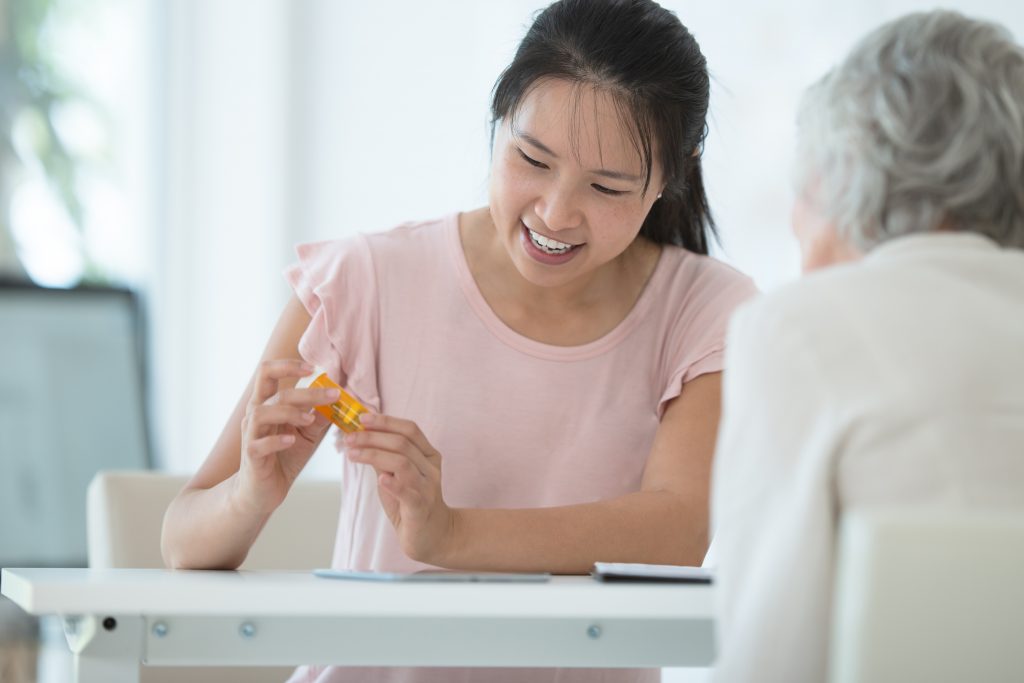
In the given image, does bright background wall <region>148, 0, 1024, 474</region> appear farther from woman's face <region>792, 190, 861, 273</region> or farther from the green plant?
woman's face <region>792, 190, 861, 273</region>

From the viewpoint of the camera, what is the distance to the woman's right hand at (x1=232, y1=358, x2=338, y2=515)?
4.35 ft

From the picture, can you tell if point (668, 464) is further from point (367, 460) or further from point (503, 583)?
point (503, 583)

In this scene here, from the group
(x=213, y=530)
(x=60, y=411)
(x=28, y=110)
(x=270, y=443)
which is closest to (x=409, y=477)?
(x=270, y=443)

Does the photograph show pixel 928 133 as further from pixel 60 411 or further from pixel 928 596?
pixel 60 411

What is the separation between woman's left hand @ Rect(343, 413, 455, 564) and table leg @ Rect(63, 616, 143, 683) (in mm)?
331

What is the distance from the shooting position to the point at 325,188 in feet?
13.0

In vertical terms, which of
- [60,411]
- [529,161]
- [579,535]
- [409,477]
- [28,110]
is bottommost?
[60,411]

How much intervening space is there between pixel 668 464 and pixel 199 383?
2.48 m

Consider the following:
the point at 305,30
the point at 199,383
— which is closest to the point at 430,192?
the point at 305,30

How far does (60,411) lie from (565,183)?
2394 mm

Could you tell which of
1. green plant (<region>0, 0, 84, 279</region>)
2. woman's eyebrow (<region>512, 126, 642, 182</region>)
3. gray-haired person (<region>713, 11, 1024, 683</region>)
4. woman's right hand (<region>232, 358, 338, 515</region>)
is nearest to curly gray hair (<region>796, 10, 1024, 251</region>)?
gray-haired person (<region>713, 11, 1024, 683</region>)

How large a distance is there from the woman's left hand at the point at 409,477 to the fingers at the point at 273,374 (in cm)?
10

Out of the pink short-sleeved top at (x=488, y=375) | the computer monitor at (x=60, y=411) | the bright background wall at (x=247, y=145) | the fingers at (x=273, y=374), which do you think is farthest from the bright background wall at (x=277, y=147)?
the fingers at (x=273, y=374)

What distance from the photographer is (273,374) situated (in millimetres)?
1355
